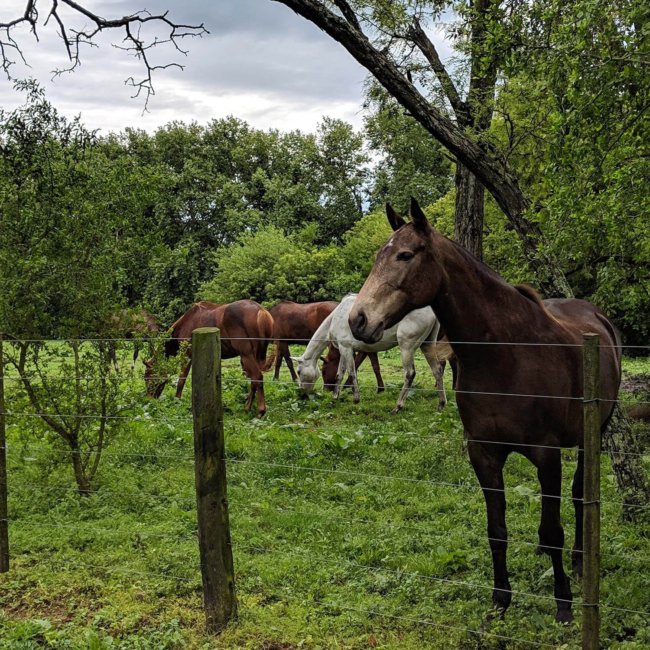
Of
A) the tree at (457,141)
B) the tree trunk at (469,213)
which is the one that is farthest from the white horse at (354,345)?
the tree at (457,141)

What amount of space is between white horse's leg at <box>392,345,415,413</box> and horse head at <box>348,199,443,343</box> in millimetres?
6889

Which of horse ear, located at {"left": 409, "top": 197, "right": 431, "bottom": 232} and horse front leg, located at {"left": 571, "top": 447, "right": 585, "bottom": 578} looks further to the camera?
horse front leg, located at {"left": 571, "top": 447, "right": 585, "bottom": 578}

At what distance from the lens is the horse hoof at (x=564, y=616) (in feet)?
12.6

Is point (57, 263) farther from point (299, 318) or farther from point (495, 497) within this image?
point (299, 318)

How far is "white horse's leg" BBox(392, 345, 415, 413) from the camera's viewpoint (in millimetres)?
10598

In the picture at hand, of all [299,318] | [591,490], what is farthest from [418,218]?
[299,318]

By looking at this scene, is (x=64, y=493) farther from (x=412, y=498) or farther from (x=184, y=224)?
(x=184, y=224)

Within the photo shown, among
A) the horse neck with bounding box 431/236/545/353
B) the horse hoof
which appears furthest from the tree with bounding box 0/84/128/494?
the horse hoof

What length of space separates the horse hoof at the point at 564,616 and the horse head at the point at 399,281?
1.98m

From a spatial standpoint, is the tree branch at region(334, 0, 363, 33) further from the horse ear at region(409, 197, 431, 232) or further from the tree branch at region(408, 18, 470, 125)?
the horse ear at region(409, 197, 431, 232)

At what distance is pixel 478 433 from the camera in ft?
13.0

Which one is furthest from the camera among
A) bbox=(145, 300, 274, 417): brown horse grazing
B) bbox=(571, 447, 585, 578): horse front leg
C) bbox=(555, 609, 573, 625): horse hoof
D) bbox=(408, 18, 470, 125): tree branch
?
bbox=(145, 300, 274, 417): brown horse grazing

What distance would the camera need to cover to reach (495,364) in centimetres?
392

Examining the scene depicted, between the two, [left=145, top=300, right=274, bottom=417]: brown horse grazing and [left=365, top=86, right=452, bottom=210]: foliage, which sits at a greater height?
[left=365, top=86, right=452, bottom=210]: foliage
